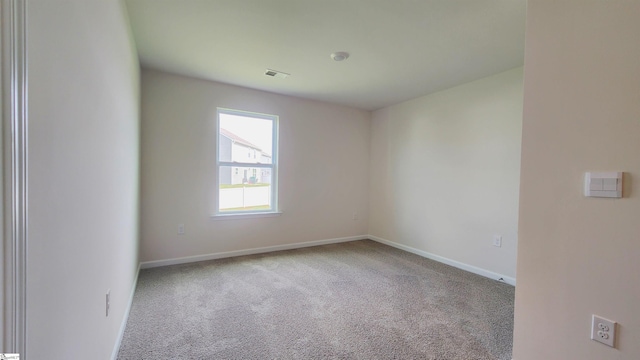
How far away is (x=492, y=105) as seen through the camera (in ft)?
10.3

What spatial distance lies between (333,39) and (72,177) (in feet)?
7.05

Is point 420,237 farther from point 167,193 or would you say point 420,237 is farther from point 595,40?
point 167,193

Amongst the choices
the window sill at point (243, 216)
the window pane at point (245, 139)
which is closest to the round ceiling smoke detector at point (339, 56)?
the window pane at point (245, 139)

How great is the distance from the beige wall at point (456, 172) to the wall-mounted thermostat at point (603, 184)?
1895 mm

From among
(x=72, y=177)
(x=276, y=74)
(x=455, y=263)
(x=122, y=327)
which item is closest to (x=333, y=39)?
(x=276, y=74)

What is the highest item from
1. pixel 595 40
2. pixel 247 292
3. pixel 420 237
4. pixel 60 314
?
pixel 595 40

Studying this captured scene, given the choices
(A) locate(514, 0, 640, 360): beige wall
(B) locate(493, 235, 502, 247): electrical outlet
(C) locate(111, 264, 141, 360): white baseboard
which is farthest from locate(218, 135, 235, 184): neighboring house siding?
(B) locate(493, 235, 502, 247): electrical outlet

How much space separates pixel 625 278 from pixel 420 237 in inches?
113

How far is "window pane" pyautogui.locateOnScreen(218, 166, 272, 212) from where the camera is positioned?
373cm

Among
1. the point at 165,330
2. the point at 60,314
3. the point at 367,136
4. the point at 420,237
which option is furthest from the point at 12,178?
the point at 367,136

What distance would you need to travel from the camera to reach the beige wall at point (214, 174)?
10.6 feet

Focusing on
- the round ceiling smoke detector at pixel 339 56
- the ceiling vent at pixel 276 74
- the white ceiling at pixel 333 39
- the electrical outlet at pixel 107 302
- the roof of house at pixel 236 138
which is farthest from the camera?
the roof of house at pixel 236 138

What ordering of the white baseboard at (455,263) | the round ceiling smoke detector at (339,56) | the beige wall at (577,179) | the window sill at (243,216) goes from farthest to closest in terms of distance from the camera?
the window sill at (243,216) < the white baseboard at (455,263) < the round ceiling smoke detector at (339,56) < the beige wall at (577,179)

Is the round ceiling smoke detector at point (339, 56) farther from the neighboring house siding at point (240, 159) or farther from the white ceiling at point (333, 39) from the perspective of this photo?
the neighboring house siding at point (240, 159)
